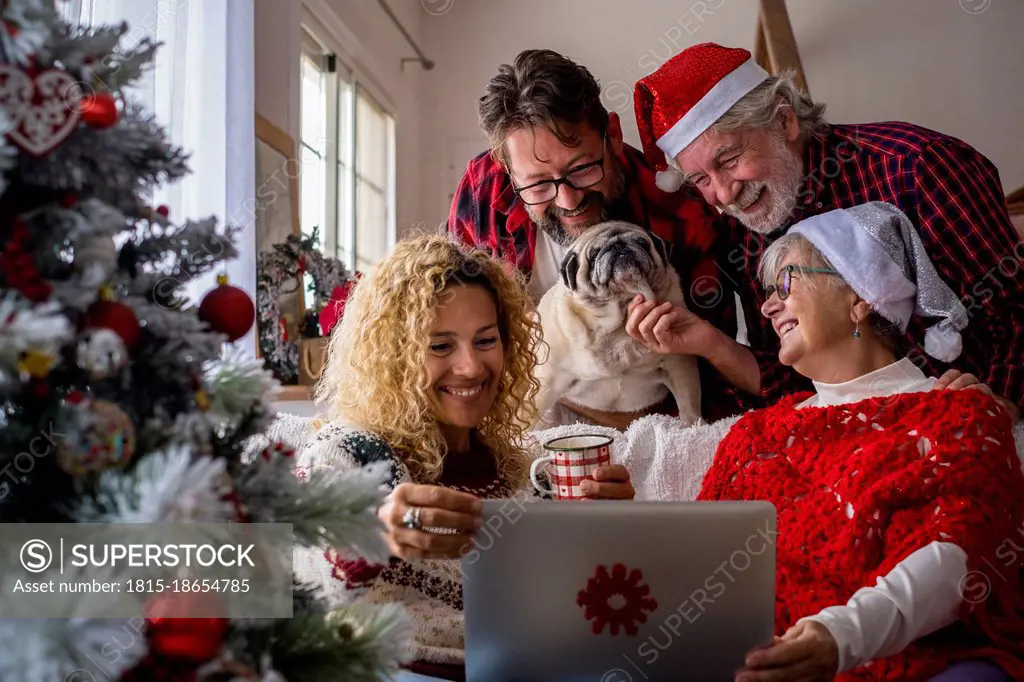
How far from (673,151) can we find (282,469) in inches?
63.7

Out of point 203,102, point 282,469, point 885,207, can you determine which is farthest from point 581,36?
point 282,469

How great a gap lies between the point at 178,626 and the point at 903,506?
43.7 inches

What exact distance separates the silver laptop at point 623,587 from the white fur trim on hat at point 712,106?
1.27 metres

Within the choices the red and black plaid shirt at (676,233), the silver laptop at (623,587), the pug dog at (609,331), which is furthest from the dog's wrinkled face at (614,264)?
the silver laptop at (623,587)

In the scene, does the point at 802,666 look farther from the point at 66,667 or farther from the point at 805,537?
the point at 66,667

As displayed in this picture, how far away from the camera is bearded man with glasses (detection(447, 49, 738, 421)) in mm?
2068

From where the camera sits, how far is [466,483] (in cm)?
158

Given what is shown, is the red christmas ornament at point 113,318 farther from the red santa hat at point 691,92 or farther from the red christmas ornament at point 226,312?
the red santa hat at point 691,92

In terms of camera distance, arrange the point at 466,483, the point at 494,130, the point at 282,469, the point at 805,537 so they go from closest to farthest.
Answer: the point at 282,469
the point at 805,537
the point at 466,483
the point at 494,130

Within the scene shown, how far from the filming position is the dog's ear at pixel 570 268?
2160 millimetres

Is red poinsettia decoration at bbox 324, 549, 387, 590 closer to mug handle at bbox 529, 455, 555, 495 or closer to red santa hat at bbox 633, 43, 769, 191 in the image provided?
mug handle at bbox 529, 455, 555, 495

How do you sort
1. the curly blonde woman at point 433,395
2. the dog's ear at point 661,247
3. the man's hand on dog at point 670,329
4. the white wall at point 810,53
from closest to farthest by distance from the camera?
1. the curly blonde woman at point 433,395
2. the man's hand on dog at point 670,329
3. the dog's ear at point 661,247
4. the white wall at point 810,53

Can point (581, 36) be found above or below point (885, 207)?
above

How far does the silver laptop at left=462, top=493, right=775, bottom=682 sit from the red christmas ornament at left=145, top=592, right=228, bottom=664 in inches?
18.0
